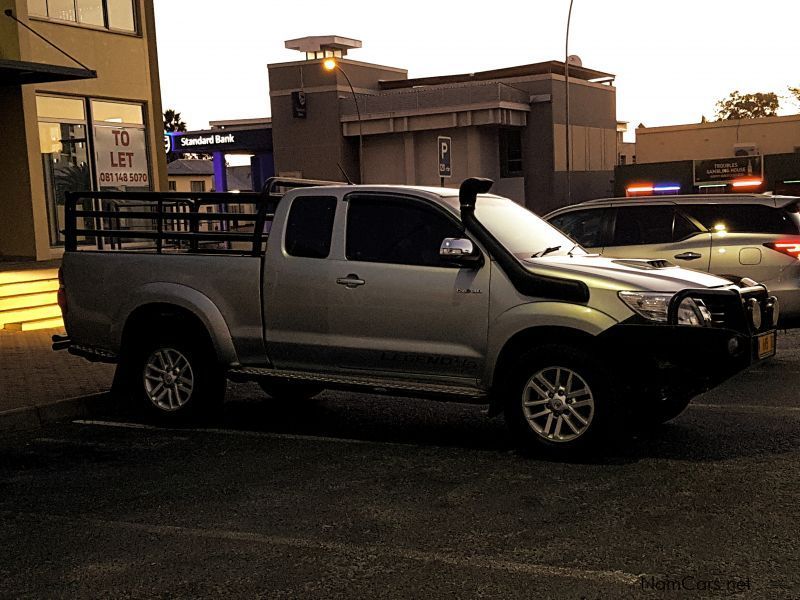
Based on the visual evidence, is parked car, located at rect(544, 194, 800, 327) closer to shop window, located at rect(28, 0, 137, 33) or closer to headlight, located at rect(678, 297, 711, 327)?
headlight, located at rect(678, 297, 711, 327)

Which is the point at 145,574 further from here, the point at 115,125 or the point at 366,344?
the point at 115,125

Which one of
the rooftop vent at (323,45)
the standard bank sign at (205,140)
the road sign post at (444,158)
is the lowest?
the road sign post at (444,158)

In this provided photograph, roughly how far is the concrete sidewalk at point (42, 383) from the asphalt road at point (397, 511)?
0.30m

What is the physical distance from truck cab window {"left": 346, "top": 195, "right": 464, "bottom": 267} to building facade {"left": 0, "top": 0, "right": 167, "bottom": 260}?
11906 millimetres

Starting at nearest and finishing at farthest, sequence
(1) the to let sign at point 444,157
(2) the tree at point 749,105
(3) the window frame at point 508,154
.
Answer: (1) the to let sign at point 444,157, (3) the window frame at point 508,154, (2) the tree at point 749,105

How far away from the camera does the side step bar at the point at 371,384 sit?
7055 millimetres

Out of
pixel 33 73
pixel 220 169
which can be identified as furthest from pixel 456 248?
pixel 220 169

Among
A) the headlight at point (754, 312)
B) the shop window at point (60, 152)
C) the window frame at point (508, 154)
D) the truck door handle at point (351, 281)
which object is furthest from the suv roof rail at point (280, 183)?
the window frame at point (508, 154)

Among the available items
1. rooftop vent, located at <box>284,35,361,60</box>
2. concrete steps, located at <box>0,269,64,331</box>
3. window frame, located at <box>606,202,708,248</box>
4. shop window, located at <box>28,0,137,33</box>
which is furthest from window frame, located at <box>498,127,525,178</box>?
window frame, located at <box>606,202,708,248</box>

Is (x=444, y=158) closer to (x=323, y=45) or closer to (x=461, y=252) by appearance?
(x=461, y=252)

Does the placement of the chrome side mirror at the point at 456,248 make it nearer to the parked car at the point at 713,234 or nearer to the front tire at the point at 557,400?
the front tire at the point at 557,400

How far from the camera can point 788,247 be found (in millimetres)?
10398

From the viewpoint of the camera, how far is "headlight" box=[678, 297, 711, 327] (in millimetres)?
6620

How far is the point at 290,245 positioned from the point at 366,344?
1.03 metres
